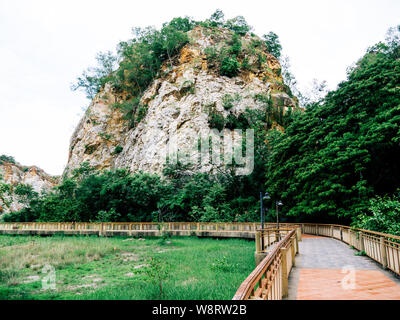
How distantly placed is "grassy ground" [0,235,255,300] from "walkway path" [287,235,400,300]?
2038mm

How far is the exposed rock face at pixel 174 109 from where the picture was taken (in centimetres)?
3478

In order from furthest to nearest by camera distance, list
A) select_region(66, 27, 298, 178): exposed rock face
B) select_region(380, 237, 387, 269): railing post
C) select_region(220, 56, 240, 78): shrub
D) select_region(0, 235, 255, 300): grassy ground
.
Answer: select_region(220, 56, 240, 78): shrub, select_region(66, 27, 298, 178): exposed rock face, select_region(0, 235, 255, 300): grassy ground, select_region(380, 237, 387, 269): railing post

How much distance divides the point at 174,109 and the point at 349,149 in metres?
24.6

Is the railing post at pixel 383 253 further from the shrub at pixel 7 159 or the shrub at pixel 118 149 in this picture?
the shrub at pixel 7 159

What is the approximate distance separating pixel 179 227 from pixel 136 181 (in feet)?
28.2

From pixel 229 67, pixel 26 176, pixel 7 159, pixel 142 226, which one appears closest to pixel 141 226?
pixel 142 226

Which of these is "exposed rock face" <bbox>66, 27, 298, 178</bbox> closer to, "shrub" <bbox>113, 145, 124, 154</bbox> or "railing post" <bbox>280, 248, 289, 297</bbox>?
"shrub" <bbox>113, 145, 124, 154</bbox>

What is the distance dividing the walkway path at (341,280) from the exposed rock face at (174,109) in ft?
76.7

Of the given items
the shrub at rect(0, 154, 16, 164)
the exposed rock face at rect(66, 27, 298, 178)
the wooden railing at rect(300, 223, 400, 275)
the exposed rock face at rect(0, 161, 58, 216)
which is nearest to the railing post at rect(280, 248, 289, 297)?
the wooden railing at rect(300, 223, 400, 275)

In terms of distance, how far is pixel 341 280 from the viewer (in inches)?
240

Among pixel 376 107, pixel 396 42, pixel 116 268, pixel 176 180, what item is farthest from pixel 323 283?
pixel 396 42

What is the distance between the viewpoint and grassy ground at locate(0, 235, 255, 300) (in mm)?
7906

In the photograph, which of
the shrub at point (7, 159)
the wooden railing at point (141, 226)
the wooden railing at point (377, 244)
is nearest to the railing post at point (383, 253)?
the wooden railing at point (377, 244)

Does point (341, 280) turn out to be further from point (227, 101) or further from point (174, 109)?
point (174, 109)
